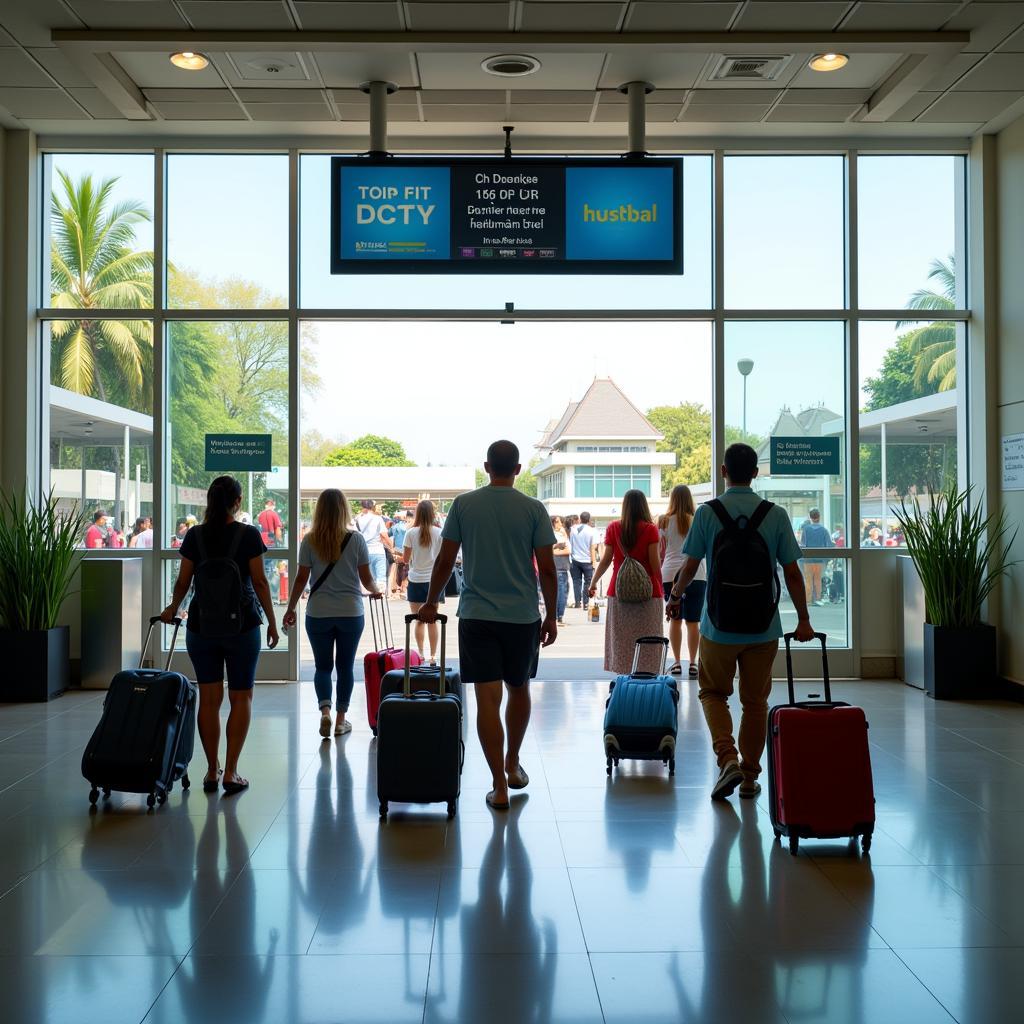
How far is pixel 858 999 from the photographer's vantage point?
9.65 feet

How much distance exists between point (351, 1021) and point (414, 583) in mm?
6410

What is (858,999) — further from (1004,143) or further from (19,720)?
(1004,143)

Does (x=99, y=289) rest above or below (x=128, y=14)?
below

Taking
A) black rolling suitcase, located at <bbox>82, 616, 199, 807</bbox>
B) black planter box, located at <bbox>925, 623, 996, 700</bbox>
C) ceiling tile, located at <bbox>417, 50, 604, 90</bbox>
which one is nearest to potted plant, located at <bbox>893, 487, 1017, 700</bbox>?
black planter box, located at <bbox>925, 623, 996, 700</bbox>

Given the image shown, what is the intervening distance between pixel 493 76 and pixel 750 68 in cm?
169

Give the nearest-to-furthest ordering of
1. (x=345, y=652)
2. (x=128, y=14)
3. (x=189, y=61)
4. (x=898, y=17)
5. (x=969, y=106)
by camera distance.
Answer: (x=128, y=14)
(x=898, y=17)
(x=345, y=652)
(x=189, y=61)
(x=969, y=106)

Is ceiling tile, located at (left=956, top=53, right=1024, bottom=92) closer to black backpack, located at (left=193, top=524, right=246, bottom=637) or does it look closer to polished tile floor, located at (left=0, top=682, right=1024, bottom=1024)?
polished tile floor, located at (left=0, top=682, right=1024, bottom=1024)

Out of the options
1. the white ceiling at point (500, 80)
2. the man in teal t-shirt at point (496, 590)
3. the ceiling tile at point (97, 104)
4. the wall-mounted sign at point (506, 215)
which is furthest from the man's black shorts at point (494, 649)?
the ceiling tile at point (97, 104)

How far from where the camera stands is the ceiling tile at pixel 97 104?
762cm

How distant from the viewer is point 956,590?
8289 mm

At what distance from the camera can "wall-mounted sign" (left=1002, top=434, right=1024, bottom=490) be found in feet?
27.3

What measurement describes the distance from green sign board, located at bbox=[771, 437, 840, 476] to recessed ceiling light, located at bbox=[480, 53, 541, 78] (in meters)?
3.69

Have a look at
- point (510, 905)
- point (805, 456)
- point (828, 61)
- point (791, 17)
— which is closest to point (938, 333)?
point (805, 456)

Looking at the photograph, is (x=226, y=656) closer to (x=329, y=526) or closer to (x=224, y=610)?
(x=224, y=610)
